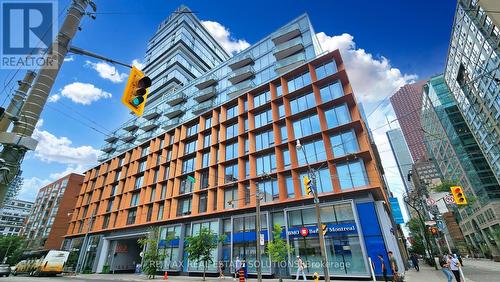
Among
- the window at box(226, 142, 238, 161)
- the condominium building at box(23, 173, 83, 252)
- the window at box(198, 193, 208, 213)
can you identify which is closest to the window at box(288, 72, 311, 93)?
the window at box(226, 142, 238, 161)

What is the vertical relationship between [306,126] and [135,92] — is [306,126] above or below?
above

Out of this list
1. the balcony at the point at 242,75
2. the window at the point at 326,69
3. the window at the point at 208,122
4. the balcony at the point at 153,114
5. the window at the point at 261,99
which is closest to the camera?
the window at the point at 326,69

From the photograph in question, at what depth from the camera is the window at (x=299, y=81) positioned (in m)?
28.6

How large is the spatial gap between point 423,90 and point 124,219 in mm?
84179

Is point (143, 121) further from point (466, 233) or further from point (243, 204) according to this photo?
point (466, 233)

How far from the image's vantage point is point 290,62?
104ft

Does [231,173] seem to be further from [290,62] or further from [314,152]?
[290,62]

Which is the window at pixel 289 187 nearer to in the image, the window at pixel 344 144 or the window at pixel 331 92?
the window at pixel 344 144

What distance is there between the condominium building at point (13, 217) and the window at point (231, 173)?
126 meters

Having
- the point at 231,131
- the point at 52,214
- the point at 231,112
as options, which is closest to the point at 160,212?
the point at 231,131

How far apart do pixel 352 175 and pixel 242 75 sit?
22.4 meters

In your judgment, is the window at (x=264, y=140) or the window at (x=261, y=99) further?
the window at (x=261, y=99)

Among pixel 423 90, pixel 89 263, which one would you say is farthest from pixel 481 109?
pixel 89 263

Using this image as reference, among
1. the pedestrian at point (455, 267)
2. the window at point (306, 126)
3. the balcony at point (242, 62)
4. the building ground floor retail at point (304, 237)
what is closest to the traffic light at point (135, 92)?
the building ground floor retail at point (304, 237)
